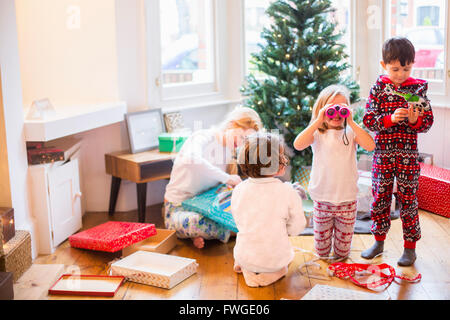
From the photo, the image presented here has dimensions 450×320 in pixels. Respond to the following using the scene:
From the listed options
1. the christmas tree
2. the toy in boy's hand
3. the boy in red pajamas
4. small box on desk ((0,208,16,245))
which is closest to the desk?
the christmas tree

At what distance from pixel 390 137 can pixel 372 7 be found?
1.96 m

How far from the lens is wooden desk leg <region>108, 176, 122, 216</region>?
3.62m

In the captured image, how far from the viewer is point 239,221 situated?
249 cm

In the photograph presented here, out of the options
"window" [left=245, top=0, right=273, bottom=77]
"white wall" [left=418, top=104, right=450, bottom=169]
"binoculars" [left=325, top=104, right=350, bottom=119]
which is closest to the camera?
"binoculars" [left=325, top=104, right=350, bottom=119]

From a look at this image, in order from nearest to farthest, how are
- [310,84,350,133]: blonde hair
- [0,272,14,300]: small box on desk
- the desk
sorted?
[0,272,14,300]: small box on desk
[310,84,350,133]: blonde hair
the desk

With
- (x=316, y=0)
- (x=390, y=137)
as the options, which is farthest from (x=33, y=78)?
(x=390, y=137)

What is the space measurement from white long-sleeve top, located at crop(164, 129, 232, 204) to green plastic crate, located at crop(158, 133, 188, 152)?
367 millimetres

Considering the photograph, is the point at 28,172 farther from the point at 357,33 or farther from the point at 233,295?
the point at 357,33

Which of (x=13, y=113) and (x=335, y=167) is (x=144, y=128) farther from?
(x=335, y=167)

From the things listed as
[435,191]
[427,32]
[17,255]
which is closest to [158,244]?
[17,255]

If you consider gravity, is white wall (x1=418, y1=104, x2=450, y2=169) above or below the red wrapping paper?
above

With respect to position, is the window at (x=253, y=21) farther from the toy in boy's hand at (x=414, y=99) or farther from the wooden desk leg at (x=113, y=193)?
the toy in boy's hand at (x=414, y=99)

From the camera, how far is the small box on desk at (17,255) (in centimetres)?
249

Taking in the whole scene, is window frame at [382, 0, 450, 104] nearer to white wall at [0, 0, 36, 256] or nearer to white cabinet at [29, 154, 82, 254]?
white cabinet at [29, 154, 82, 254]
